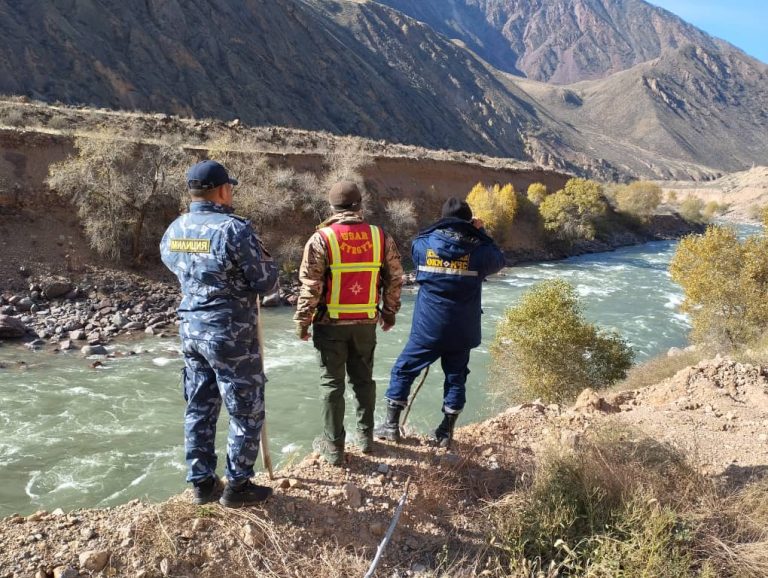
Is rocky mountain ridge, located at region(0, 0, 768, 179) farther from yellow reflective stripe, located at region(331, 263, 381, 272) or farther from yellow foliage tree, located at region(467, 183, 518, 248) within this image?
yellow reflective stripe, located at region(331, 263, 381, 272)

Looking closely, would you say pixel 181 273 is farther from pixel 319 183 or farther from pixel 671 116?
pixel 671 116

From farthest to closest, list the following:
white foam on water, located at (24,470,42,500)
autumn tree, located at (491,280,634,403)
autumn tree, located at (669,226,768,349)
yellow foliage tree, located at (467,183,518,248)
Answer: yellow foliage tree, located at (467,183,518,248), autumn tree, located at (669,226,768,349), autumn tree, located at (491,280,634,403), white foam on water, located at (24,470,42,500)

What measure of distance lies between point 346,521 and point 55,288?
16051mm

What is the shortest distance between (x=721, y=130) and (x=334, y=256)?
188952 millimetres

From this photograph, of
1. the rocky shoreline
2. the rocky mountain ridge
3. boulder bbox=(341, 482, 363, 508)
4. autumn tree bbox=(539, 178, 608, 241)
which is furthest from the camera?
the rocky mountain ridge

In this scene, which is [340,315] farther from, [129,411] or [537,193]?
[537,193]

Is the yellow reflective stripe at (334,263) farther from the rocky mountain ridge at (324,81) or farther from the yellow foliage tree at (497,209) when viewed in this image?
the rocky mountain ridge at (324,81)

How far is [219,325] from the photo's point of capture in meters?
2.94

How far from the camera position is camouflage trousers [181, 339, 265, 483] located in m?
2.97

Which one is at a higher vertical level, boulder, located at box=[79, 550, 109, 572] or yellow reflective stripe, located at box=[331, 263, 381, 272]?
yellow reflective stripe, located at box=[331, 263, 381, 272]

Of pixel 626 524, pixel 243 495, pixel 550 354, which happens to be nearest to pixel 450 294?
pixel 626 524

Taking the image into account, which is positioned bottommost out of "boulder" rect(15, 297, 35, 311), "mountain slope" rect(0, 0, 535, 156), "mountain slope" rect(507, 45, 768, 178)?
"boulder" rect(15, 297, 35, 311)

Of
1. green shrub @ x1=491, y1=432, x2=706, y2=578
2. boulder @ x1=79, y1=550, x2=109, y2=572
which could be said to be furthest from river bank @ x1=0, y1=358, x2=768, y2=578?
Answer: green shrub @ x1=491, y1=432, x2=706, y2=578

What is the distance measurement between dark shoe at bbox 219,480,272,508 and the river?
96 centimetres
